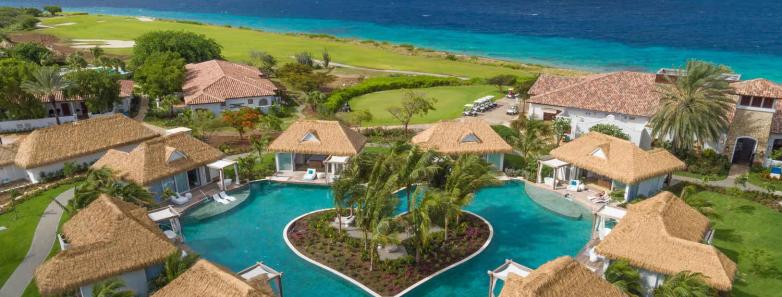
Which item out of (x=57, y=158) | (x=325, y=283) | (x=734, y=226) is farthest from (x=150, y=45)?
(x=734, y=226)

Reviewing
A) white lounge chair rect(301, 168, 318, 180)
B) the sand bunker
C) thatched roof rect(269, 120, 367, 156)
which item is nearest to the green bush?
thatched roof rect(269, 120, 367, 156)

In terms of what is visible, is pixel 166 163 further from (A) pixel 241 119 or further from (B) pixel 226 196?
(A) pixel 241 119

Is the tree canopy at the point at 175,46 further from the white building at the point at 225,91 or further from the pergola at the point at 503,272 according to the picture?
the pergola at the point at 503,272

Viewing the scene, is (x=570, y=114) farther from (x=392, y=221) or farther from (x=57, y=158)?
(x=57, y=158)

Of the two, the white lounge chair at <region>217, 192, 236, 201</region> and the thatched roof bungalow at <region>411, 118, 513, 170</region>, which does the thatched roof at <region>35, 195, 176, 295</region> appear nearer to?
the white lounge chair at <region>217, 192, 236, 201</region>

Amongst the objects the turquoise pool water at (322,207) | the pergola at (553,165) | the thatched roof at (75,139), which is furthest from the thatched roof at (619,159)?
the thatched roof at (75,139)

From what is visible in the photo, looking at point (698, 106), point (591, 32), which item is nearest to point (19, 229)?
point (698, 106)
